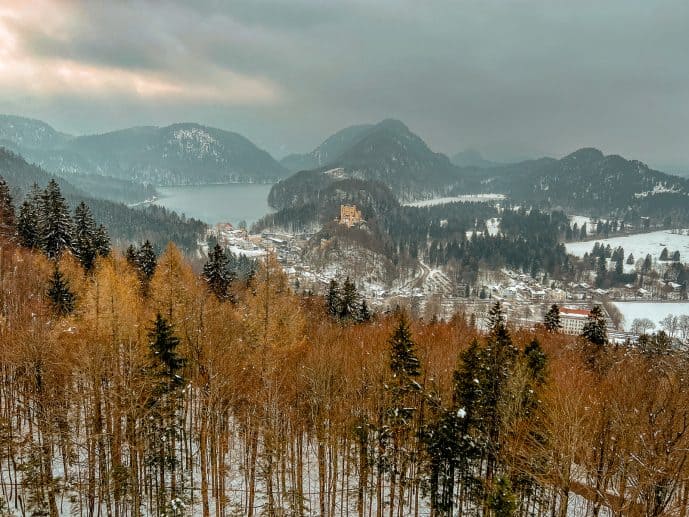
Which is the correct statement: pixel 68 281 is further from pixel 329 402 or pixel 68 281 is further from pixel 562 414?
pixel 562 414

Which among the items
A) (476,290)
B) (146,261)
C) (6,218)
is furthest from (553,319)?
(476,290)

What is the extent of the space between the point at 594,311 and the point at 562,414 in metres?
26.1

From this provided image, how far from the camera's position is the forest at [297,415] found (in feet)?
43.3

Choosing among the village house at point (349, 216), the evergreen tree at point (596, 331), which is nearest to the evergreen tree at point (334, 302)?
the evergreen tree at point (596, 331)

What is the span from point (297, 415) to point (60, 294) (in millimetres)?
17834

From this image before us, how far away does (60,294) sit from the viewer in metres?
25.7

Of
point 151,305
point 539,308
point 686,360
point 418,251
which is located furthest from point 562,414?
point 418,251

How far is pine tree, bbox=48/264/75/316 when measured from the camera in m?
24.8

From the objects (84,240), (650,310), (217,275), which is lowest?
(650,310)

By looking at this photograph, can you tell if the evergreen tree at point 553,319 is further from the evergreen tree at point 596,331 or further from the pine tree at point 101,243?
the pine tree at point 101,243

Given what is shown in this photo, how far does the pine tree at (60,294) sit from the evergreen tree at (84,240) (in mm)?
11402

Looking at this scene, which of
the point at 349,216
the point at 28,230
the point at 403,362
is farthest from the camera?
the point at 349,216

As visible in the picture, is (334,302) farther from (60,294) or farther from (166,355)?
(166,355)

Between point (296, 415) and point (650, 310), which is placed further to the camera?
point (650, 310)
